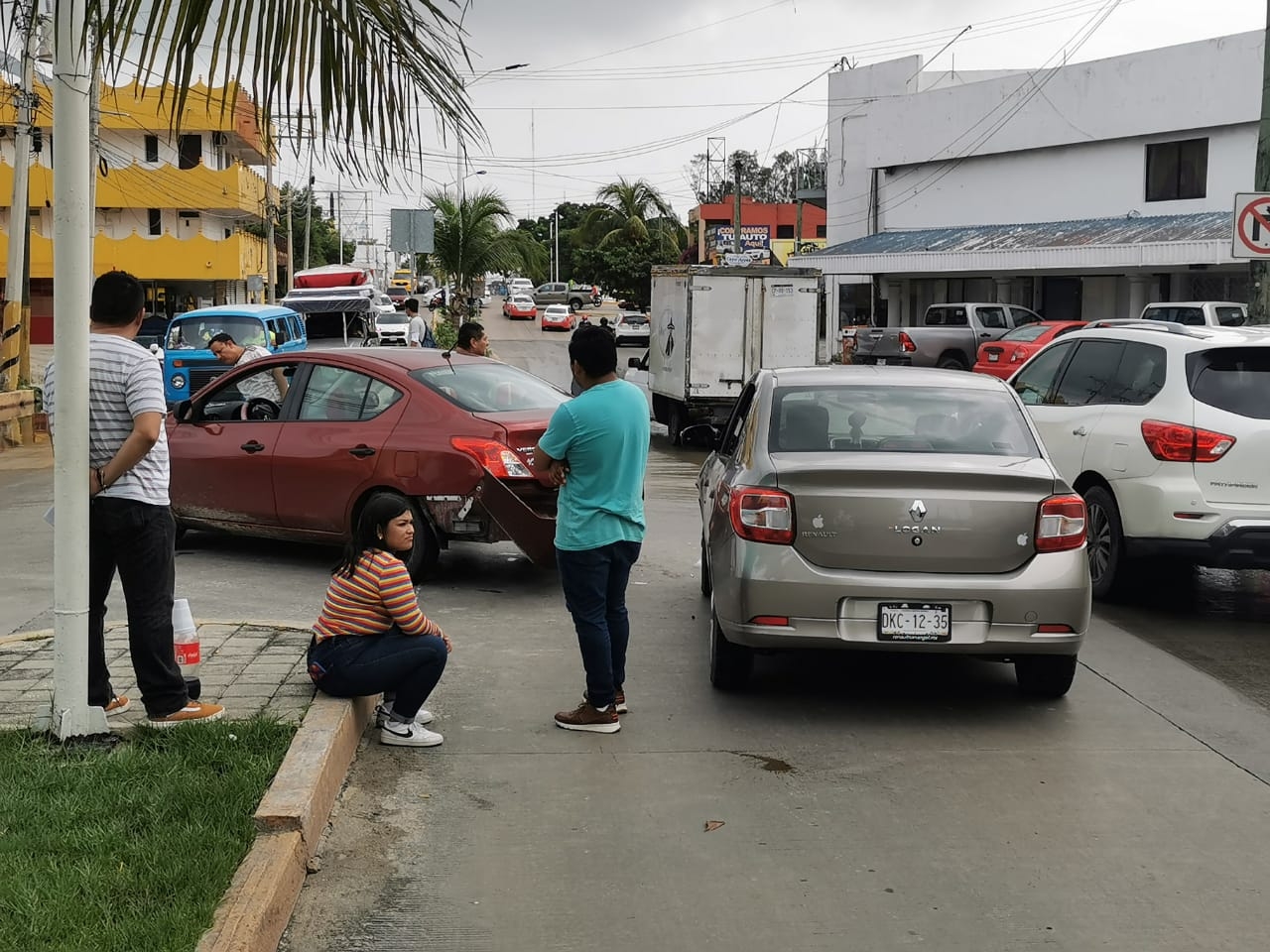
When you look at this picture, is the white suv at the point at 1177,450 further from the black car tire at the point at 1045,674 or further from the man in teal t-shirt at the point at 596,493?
the man in teal t-shirt at the point at 596,493

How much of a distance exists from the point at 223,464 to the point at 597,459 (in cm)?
499

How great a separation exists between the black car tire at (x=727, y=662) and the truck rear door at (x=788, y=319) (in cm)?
1496

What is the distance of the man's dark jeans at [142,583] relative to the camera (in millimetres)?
5641

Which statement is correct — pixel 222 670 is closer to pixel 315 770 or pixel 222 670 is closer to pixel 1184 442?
pixel 315 770

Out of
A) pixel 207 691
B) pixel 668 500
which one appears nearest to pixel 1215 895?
pixel 207 691

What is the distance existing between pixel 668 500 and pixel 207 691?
8.49 meters

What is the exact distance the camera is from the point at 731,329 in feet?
71.4

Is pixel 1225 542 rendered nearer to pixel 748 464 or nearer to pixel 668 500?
pixel 748 464

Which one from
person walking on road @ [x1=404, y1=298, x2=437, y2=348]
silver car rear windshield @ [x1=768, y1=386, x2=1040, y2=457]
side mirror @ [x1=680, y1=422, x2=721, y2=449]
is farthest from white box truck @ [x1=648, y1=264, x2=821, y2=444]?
silver car rear windshield @ [x1=768, y1=386, x2=1040, y2=457]

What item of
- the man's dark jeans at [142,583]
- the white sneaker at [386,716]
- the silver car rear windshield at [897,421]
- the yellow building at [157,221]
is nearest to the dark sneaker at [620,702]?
the white sneaker at [386,716]

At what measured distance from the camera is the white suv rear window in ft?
28.5

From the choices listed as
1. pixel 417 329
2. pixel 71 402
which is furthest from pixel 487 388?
pixel 417 329

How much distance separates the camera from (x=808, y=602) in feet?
21.1

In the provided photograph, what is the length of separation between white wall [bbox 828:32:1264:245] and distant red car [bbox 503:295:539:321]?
31804 mm
